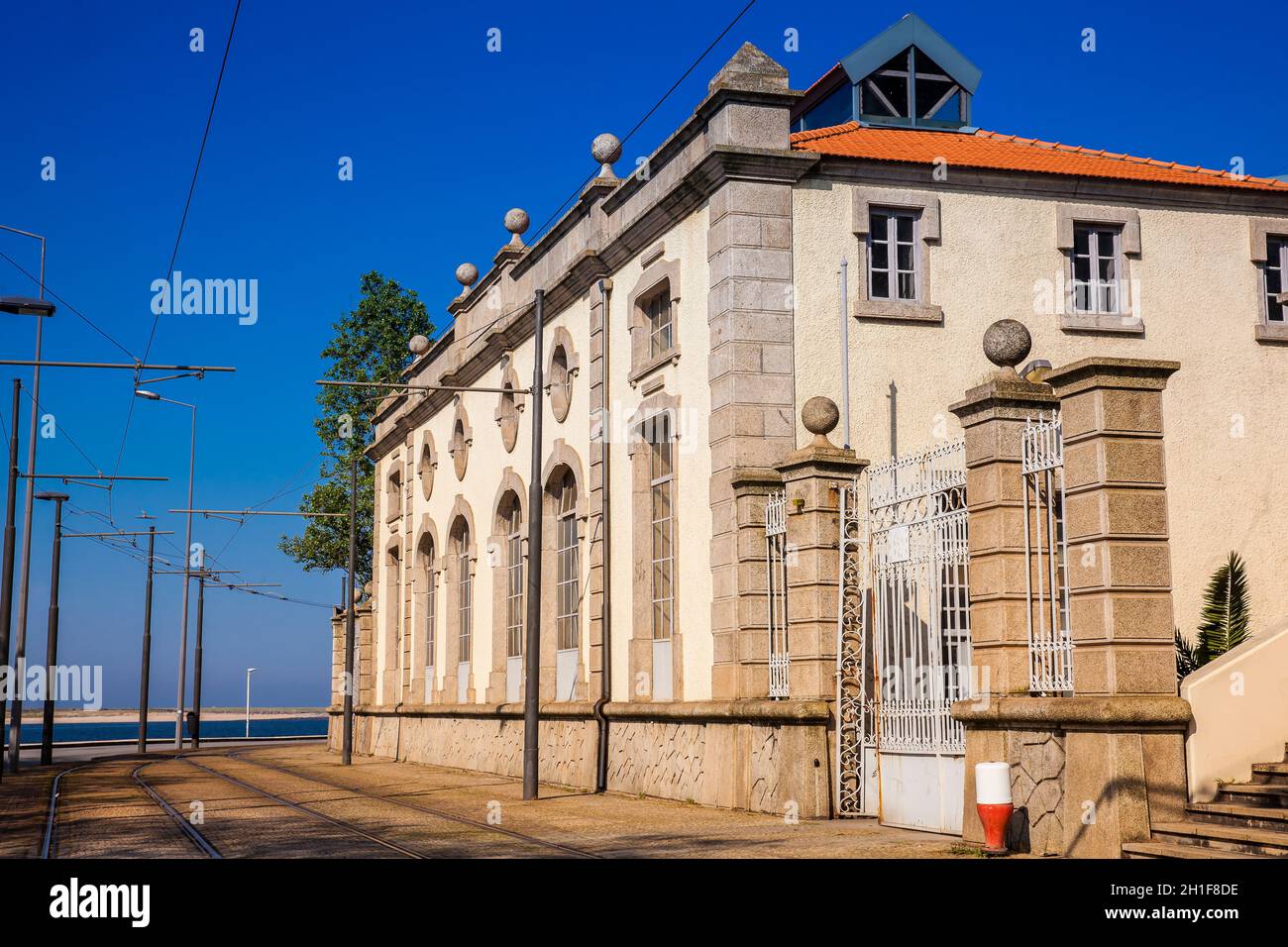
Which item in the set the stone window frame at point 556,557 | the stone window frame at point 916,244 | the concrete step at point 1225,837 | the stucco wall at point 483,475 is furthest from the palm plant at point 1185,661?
the stucco wall at point 483,475

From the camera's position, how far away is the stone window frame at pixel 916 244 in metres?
20.9

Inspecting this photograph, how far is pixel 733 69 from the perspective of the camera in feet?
67.4

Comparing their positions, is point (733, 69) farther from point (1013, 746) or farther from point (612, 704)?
point (1013, 746)

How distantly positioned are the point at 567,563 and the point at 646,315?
5.63 m

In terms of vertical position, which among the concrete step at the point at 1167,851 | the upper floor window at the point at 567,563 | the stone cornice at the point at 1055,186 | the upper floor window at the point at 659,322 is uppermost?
the stone cornice at the point at 1055,186

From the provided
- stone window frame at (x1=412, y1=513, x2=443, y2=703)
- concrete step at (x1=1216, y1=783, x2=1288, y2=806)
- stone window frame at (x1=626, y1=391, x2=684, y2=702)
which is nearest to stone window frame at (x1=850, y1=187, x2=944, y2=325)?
stone window frame at (x1=626, y1=391, x2=684, y2=702)

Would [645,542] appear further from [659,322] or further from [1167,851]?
A: [1167,851]

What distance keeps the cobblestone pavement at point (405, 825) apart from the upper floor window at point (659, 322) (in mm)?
6745

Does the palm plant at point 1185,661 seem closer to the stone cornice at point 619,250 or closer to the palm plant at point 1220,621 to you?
the palm plant at point 1220,621

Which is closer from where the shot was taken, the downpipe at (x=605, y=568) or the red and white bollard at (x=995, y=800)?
the red and white bollard at (x=995, y=800)

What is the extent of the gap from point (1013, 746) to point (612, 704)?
11477mm

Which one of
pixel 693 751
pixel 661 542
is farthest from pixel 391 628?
pixel 693 751

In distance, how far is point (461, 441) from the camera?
35.8 meters
